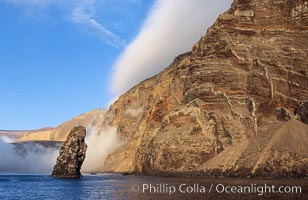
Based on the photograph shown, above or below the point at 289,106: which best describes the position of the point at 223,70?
above

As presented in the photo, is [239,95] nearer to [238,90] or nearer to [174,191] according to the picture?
[238,90]

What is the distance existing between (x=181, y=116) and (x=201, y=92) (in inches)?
478

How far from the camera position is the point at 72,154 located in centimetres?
13738

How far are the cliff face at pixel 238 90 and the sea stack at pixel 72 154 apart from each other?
102 ft

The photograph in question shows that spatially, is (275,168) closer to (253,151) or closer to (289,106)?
(253,151)

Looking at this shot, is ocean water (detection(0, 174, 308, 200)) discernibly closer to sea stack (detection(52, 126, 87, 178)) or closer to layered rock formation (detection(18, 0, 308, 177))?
sea stack (detection(52, 126, 87, 178))

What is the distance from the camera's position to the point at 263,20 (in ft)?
558

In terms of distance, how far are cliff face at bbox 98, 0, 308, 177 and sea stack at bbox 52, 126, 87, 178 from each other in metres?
31.0

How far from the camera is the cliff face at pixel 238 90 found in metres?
149

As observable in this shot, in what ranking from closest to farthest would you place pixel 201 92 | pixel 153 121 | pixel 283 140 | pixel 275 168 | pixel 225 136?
pixel 275 168, pixel 283 140, pixel 225 136, pixel 201 92, pixel 153 121

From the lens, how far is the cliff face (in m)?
149

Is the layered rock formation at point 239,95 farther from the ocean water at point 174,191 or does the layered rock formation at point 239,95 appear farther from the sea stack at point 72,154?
the ocean water at point 174,191

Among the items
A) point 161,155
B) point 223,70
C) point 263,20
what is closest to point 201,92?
point 223,70

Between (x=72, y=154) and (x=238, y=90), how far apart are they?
210 feet
